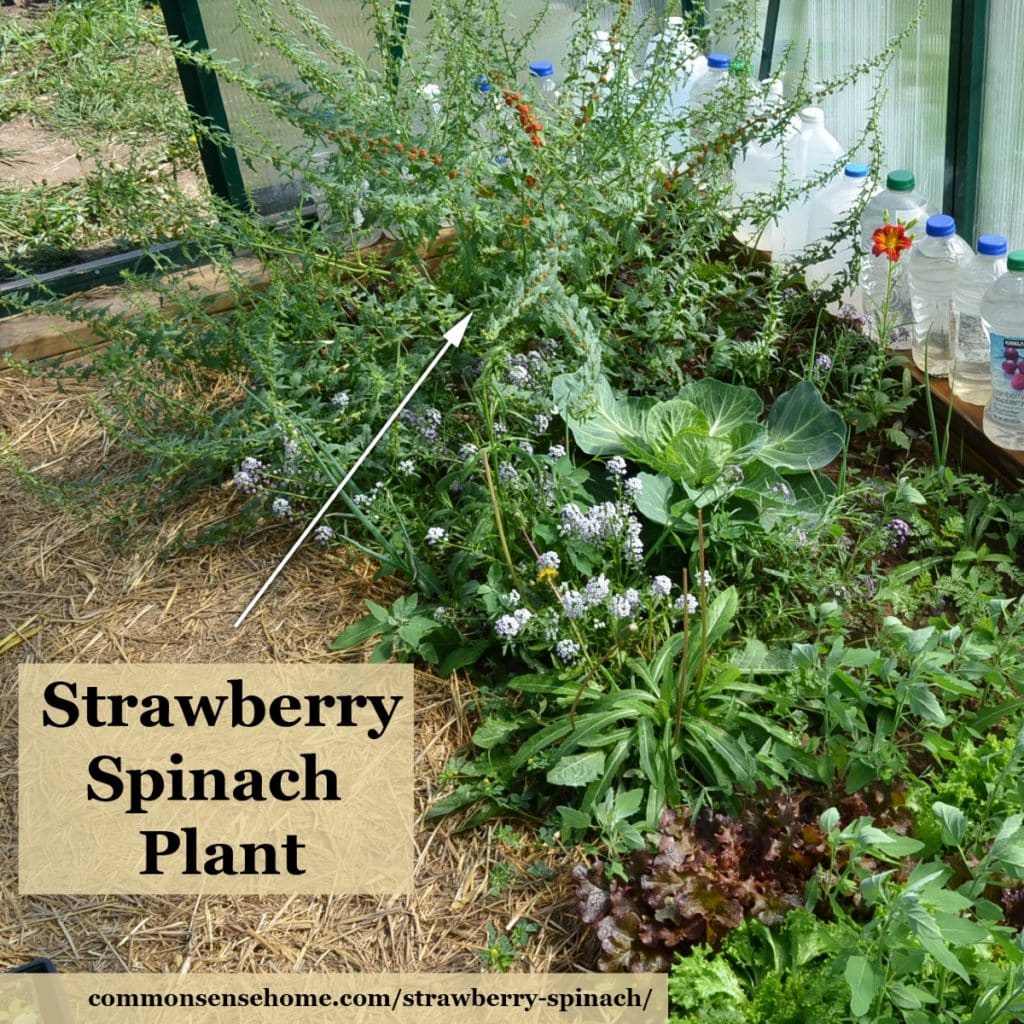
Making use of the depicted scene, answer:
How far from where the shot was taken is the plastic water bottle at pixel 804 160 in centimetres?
380

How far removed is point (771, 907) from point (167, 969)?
3.51 ft

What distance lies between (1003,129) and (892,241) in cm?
50

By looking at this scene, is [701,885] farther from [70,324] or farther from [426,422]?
[70,324]

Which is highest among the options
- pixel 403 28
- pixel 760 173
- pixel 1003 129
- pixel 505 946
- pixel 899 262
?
pixel 403 28

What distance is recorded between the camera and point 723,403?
3.05 m

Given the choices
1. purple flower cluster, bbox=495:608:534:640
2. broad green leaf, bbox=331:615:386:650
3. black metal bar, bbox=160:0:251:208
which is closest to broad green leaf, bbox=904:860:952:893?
purple flower cluster, bbox=495:608:534:640

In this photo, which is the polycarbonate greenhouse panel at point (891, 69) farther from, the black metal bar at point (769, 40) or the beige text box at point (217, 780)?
the beige text box at point (217, 780)

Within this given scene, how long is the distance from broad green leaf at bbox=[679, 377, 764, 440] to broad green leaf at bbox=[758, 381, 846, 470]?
0.08 m

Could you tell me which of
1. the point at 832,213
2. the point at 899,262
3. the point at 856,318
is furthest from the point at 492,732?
the point at 832,213

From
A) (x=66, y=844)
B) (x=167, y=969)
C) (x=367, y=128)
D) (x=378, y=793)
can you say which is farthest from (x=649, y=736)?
(x=367, y=128)

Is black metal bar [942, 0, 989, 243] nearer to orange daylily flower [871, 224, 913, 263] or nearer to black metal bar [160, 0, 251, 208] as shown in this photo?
orange daylily flower [871, 224, 913, 263]

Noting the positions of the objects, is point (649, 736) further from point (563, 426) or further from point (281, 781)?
point (563, 426)

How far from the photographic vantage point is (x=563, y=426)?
313 cm

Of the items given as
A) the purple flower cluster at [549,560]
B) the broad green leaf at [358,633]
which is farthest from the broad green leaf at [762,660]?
the broad green leaf at [358,633]
